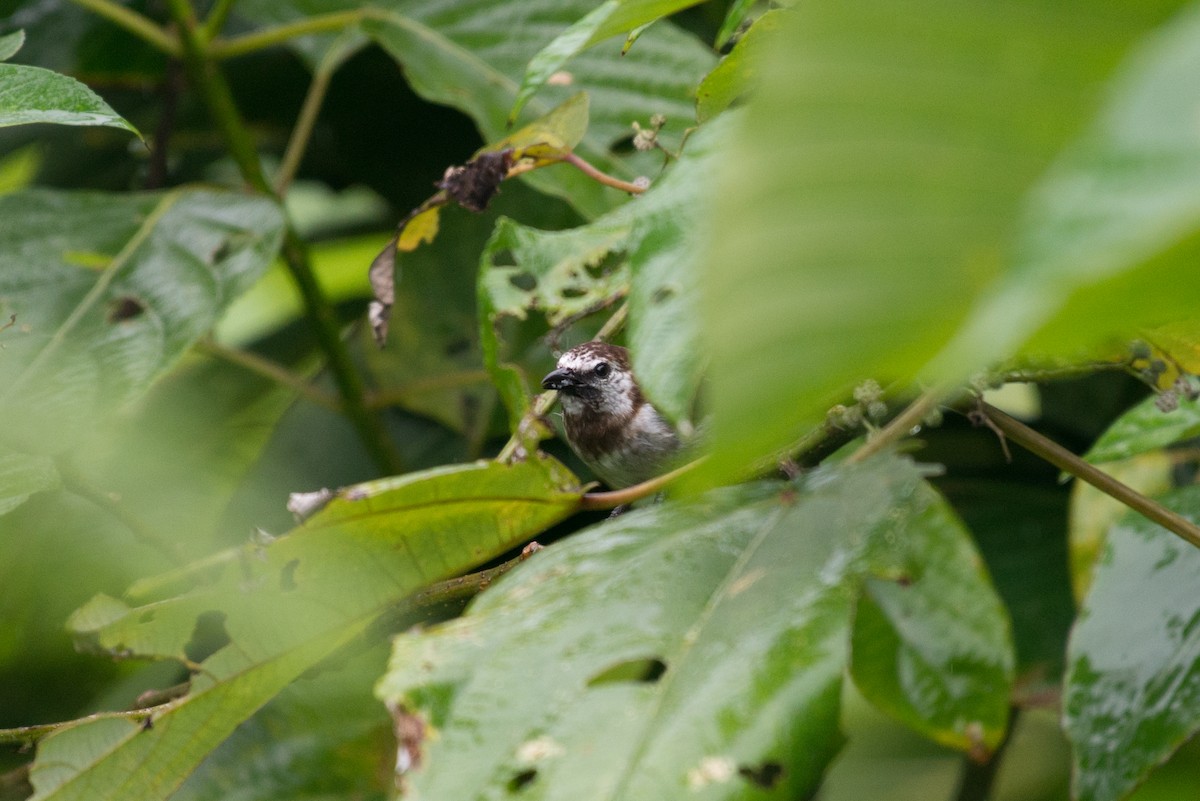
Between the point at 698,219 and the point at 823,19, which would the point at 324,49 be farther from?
the point at 823,19

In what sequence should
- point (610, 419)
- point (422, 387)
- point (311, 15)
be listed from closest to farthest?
point (311, 15) < point (422, 387) < point (610, 419)

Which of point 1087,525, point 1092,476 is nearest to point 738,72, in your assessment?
point 1092,476

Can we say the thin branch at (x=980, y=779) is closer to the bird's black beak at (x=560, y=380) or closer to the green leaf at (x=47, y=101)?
the bird's black beak at (x=560, y=380)

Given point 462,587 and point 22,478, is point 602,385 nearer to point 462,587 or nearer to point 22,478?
point 462,587

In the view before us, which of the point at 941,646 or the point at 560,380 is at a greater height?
the point at 941,646

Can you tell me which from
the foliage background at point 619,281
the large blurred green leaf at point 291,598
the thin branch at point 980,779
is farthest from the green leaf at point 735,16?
the thin branch at point 980,779

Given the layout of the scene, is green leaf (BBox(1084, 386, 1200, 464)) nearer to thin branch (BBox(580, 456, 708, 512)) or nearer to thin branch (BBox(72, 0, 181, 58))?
thin branch (BBox(580, 456, 708, 512))

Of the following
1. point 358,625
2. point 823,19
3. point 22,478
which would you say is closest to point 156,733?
point 358,625
